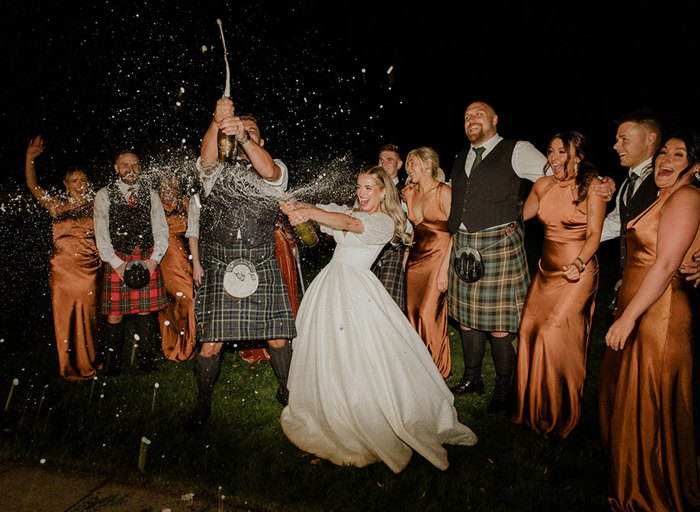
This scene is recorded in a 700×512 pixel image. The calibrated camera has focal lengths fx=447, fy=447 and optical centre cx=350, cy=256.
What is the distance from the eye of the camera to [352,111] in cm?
1941

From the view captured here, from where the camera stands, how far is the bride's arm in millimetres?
3250

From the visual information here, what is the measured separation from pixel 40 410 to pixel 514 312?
14.3 ft

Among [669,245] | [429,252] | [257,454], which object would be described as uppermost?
[669,245]

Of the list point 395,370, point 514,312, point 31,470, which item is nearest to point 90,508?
point 31,470

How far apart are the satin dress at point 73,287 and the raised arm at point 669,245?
194 inches

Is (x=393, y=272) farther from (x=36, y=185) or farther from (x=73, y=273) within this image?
(x=36, y=185)

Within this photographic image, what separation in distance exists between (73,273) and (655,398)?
5.20 m

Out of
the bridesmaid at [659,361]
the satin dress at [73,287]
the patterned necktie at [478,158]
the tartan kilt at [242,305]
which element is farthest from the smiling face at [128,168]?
the bridesmaid at [659,361]

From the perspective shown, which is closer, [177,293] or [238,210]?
[238,210]

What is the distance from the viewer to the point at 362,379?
3348mm

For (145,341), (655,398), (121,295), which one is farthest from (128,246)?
(655,398)

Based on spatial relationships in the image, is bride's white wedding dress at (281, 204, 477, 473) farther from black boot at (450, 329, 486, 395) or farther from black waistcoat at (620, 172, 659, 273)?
black waistcoat at (620, 172, 659, 273)

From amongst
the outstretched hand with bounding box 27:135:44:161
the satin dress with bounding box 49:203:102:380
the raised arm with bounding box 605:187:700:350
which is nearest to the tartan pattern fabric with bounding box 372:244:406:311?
the raised arm with bounding box 605:187:700:350

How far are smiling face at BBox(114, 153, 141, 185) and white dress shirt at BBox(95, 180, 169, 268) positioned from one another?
0.06 metres
